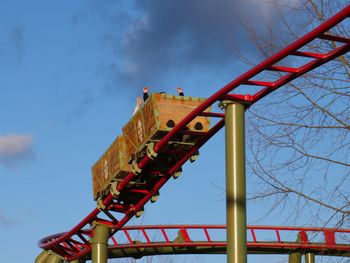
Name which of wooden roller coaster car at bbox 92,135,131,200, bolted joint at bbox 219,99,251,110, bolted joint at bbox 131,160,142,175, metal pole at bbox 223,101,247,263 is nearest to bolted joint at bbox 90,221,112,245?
wooden roller coaster car at bbox 92,135,131,200

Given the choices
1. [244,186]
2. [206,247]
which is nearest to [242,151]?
[244,186]

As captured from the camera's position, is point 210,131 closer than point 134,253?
Yes

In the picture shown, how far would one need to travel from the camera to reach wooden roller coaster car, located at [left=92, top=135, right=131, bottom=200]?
65.7 ft

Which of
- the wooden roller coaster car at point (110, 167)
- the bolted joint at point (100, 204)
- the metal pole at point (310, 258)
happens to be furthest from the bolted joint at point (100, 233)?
the metal pole at point (310, 258)

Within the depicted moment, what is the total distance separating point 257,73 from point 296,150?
85.0 inches

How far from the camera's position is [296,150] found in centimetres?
1295

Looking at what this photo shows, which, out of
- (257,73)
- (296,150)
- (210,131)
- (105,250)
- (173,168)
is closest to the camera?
(296,150)

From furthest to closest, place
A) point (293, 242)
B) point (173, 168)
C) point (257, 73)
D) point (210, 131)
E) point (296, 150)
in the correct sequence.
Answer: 1. point (293, 242)
2. point (173, 168)
3. point (210, 131)
4. point (257, 73)
5. point (296, 150)

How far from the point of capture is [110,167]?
2106 cm

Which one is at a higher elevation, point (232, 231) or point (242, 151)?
point (242, 151)

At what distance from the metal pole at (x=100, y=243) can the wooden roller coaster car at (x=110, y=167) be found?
5.61 feet

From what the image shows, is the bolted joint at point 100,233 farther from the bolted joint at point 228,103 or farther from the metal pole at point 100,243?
the bolted joint at point 228,103

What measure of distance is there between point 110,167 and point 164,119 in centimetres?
369

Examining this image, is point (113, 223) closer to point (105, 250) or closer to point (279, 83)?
point (105, 250)
